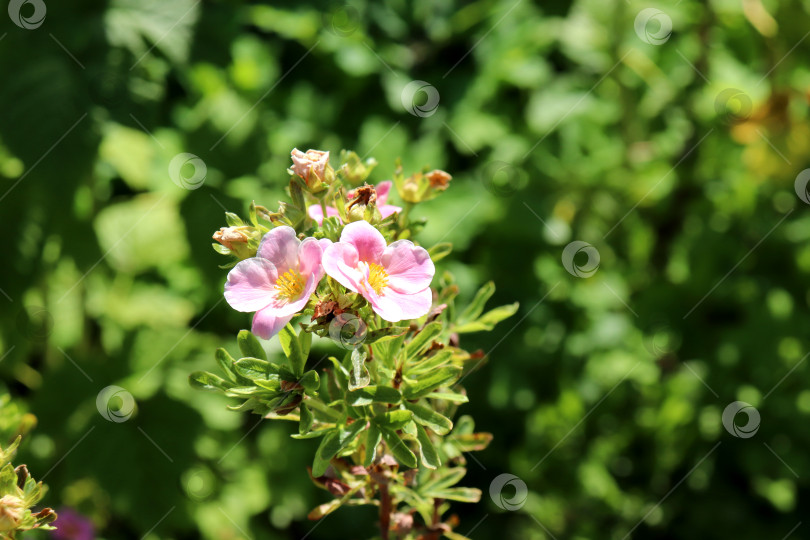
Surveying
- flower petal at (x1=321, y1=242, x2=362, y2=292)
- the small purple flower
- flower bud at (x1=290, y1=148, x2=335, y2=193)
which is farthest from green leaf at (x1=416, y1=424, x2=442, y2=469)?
the small purple flower

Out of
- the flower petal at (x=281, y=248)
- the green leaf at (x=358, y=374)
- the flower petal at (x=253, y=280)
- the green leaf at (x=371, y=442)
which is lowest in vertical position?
the green leaf at (x=371, y=442)

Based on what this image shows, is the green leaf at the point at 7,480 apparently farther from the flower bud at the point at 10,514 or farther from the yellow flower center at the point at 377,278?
the yellow flower center at the point at 377,278

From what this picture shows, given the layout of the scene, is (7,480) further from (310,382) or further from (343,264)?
(343,264)

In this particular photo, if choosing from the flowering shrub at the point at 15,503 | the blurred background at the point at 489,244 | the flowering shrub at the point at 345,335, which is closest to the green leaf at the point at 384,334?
the flowering shrub at the point at 345,335

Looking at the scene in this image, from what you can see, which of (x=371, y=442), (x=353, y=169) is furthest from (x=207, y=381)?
(x=353, y=169)

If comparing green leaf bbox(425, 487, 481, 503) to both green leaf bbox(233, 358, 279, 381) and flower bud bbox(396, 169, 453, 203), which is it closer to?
green leaf bbox(233, 358, 279, 381)

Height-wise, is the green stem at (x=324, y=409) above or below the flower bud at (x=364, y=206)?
below
